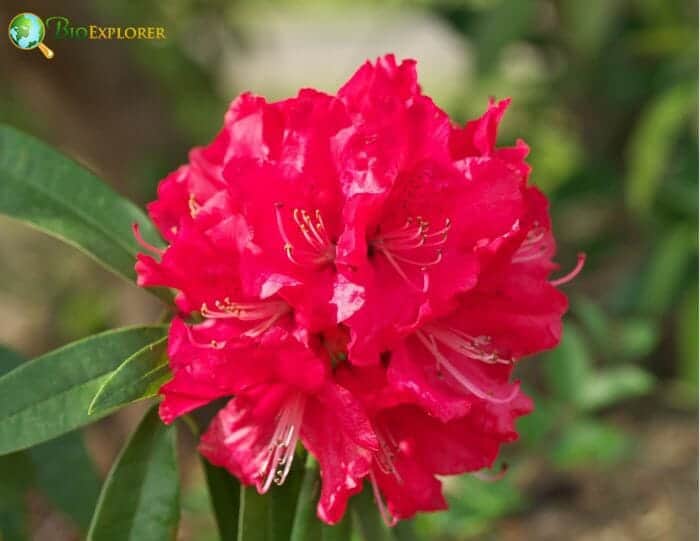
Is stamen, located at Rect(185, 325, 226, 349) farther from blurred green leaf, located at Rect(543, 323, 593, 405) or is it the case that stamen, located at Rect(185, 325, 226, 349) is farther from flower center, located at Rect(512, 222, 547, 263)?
blurred green leaf, located at Rect(543, 323, 593, 405)

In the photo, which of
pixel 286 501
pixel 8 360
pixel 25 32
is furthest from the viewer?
pixel 25 32

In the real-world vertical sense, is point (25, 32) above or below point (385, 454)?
above

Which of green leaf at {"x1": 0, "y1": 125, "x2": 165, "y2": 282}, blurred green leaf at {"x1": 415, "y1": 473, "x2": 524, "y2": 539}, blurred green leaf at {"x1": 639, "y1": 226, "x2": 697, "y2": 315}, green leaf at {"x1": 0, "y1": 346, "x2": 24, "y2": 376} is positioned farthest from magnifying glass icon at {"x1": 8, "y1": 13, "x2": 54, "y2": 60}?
blurred green leaf at {"x1": 639, "y1": 226, "x2": 697, "y2": 315}

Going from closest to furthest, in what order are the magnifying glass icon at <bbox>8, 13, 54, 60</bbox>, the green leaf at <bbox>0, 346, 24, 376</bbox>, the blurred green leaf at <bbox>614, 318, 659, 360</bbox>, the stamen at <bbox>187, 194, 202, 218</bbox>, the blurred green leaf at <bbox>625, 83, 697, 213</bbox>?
the stamen at <bbox>187, 194, 202, 218</bbox> < the green leaf at <bbox>0, 346, 24, 376</bbox> < the magnifying glass icon at <bbox>8, 13, 54, 60</bbox> < the blurred green leaf at <bbox>614, 318, 659, 360</bbox> < the blurred green leaf at <bbox>625, 83, 697, 213</bbox>

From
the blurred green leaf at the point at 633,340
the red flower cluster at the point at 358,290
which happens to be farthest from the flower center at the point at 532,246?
the blurred green leaf at the point at 633,340

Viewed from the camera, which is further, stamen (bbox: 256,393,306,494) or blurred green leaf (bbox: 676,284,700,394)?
blurred green leaf (bbox: 676,284,700,394)

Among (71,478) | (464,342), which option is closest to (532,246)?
(464,342)

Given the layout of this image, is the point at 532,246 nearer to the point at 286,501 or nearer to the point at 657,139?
the point at 286,501
